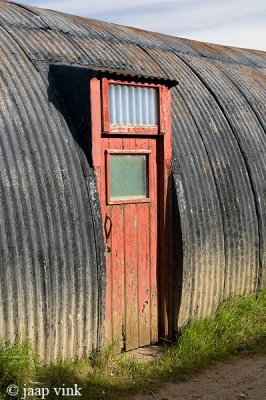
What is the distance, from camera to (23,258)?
6.50m

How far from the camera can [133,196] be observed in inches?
314

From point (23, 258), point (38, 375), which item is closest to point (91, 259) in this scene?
point (23, 258)

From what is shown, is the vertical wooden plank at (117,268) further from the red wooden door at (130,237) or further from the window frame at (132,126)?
the window frame at (132,126)

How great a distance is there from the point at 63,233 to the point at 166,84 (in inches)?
102

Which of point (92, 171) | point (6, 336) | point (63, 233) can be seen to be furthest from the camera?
point (92, 171)

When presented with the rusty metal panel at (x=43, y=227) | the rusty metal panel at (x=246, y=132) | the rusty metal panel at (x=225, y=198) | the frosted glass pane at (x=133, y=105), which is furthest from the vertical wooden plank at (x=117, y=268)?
the rusty metal panel at (x=246, y=132)

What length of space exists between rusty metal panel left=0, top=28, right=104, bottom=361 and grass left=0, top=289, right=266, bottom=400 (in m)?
0.24

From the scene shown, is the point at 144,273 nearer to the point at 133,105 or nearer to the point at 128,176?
the point at 128,176

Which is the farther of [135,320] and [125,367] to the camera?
[135,320]

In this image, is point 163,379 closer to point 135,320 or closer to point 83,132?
point 135,320

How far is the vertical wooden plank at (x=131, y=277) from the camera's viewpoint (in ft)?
25.7

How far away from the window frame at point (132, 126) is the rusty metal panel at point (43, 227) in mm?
482
